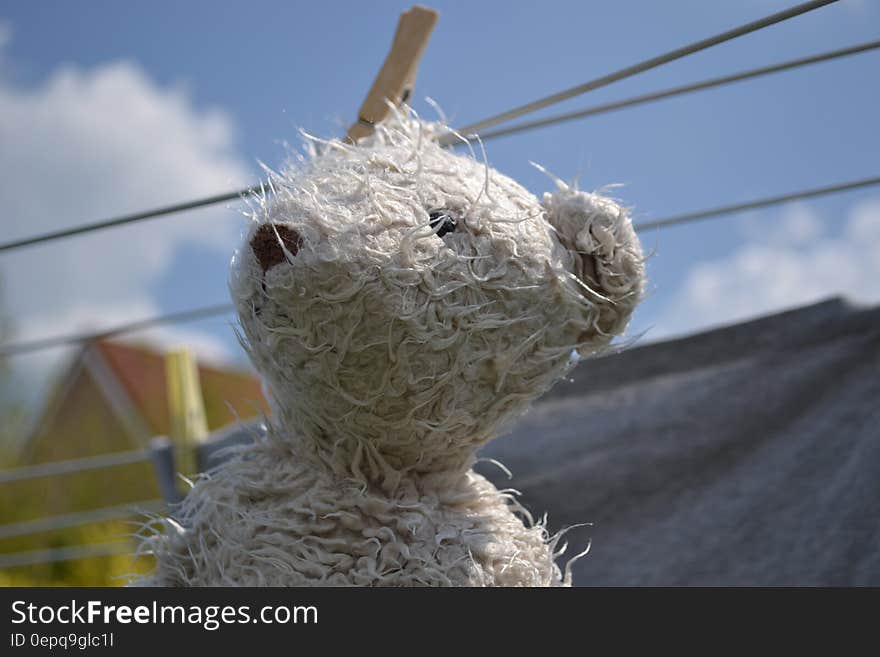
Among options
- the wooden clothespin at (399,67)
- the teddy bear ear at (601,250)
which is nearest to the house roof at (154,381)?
the wooden clothespin at (399,67)

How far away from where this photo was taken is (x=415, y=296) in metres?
0.56

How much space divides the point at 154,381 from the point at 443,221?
13.9ft

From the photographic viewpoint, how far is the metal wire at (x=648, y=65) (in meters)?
0.61

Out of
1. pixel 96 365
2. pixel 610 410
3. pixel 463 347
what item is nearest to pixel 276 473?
pixel 463 347

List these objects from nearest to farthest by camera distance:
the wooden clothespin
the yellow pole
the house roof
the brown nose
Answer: the brown nose, the wooden clothespin, the yellow pole, the house roof

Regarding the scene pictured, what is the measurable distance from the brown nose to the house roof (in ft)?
11.1

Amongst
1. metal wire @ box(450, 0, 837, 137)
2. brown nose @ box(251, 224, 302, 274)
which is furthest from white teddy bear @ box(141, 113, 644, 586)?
metal wire @ box(450, 0, 837, 137)

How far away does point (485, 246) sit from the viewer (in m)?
0.59

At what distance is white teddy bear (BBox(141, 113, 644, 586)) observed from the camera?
1.82 feet
